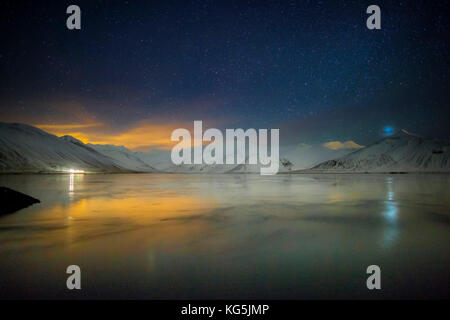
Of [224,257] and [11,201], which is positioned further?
[11,201]

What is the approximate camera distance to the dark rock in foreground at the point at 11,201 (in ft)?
51.6

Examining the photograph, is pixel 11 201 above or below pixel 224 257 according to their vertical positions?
above

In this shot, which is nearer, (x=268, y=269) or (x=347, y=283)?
(x=347, y=283)

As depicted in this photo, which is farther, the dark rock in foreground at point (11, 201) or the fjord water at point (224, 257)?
the dark rock in foreground at point (11, 201)

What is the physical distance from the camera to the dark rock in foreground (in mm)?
15717

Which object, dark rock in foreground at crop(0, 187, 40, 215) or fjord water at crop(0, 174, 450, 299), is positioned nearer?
fjord water at crop(0, 174, 450, 299)

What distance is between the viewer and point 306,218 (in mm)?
13719

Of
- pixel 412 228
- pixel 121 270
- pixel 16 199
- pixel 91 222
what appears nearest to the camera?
pixel 121 270

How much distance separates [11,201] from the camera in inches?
656
